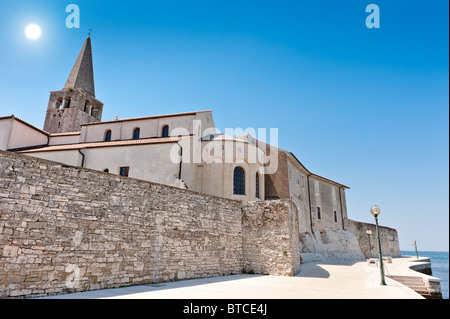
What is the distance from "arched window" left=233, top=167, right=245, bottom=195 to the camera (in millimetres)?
20031

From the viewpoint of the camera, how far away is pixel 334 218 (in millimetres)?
35000

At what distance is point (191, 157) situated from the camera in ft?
67.4

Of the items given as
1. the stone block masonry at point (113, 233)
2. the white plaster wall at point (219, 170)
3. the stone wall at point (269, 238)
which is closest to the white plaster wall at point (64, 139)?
the white plaster wall at point (219, 170)

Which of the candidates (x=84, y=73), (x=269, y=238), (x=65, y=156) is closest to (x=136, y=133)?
(x=65, y=156)

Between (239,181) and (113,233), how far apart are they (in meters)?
11.8

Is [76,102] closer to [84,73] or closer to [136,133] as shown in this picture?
[84,73]

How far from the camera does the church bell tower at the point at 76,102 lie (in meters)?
35.7

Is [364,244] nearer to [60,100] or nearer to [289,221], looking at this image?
[289,221]

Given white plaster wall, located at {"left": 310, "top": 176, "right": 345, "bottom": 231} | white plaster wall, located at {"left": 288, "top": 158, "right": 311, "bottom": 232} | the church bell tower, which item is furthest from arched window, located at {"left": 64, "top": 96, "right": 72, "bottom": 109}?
white plaster wall, located at {"left": 310, "top": 176, "right": 345, "bottom": 231}

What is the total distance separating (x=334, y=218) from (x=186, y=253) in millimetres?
28245

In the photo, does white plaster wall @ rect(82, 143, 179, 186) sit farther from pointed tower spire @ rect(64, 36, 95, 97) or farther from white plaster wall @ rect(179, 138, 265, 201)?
pointed tower spire @ rect(64, 36, 95, 97)

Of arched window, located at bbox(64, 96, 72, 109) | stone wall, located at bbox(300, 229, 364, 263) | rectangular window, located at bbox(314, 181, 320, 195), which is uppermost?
arched window, located at bbox(64, 96, 72, 109)

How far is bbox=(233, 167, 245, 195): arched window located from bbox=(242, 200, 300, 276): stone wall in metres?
5.05
